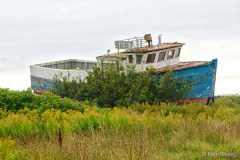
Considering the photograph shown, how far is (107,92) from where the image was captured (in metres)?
14.4

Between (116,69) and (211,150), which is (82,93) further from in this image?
(211,150)

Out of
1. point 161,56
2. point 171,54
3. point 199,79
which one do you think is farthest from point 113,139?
point 171,54

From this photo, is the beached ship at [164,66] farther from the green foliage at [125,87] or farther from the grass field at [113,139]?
the grass field at [113,139]

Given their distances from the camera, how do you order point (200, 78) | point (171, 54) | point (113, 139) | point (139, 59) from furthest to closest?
point (171, 54), point (139, 59), point (200, 78), point (113, 139)

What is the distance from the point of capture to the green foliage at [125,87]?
13.8 metres

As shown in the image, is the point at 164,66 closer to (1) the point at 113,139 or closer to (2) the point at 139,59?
(2) the point at 139,59

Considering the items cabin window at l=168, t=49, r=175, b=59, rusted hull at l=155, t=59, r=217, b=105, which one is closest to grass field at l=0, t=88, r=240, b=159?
rusted hull at l=155, t=59, r=217, b=105

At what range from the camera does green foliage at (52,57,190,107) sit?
1382 cm

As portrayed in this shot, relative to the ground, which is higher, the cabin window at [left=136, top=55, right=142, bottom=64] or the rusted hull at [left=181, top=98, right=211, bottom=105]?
the cabin window at [left=136, top=55, right=142, bottom=64]

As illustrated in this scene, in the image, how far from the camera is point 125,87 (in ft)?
47.5

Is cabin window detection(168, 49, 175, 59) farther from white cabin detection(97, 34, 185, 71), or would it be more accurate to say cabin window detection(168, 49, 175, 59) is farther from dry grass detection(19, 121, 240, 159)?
dry grass detection(19, 121, 240, 159)

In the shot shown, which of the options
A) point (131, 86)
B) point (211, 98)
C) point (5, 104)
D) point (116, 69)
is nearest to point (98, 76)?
point (116, 69)

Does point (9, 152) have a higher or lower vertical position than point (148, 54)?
lower

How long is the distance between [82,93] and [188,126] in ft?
30.1
